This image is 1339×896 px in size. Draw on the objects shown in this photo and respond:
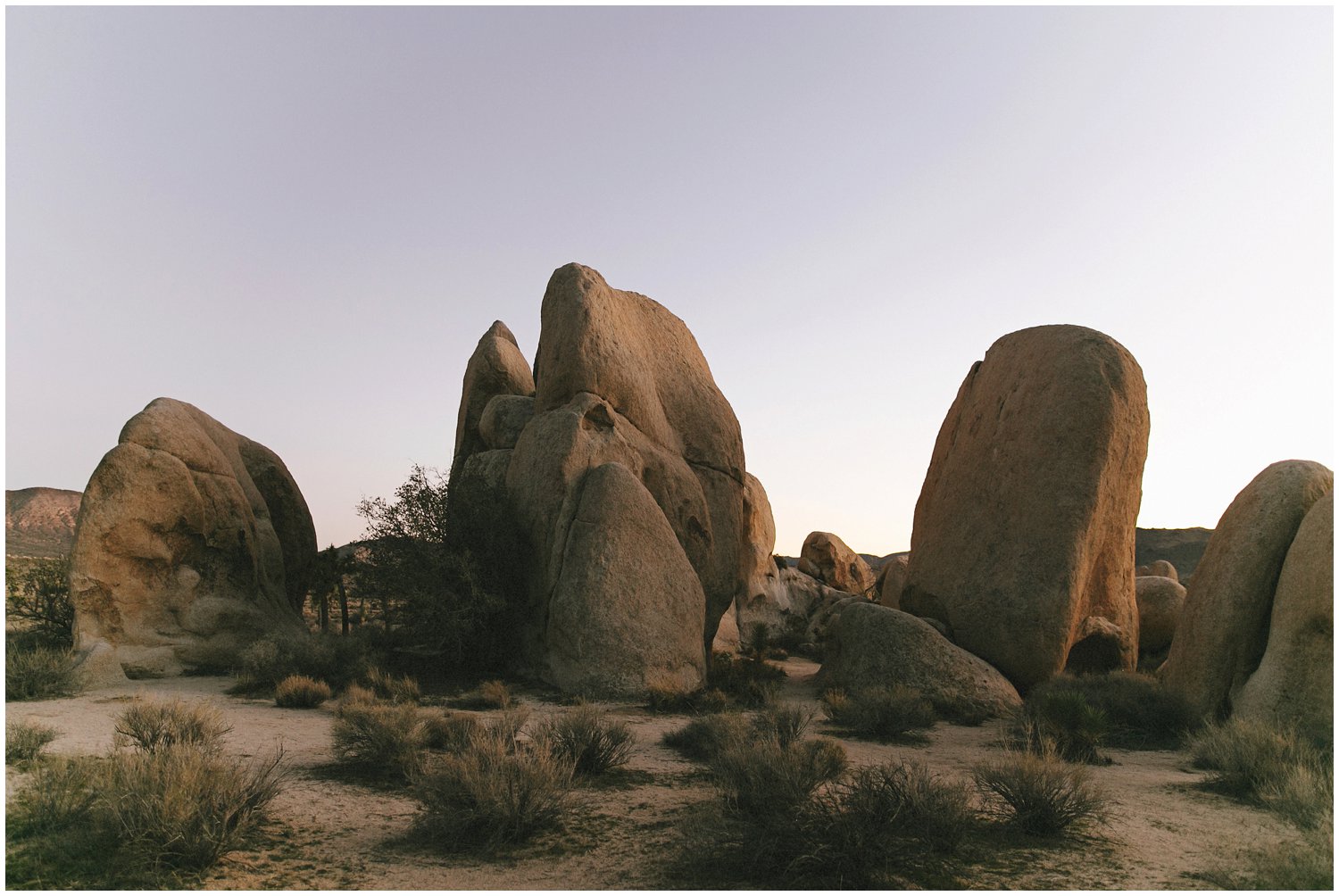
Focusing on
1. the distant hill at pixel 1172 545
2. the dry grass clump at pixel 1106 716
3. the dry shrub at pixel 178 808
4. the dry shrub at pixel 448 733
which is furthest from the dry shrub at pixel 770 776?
the distant hill at pixel 1172 545

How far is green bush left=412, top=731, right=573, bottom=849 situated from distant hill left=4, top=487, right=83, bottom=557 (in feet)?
172

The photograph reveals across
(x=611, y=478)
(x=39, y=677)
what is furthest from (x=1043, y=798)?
(x=39, y=677)

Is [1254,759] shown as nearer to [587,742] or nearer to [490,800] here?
[587,742]

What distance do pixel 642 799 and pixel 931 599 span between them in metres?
10.1

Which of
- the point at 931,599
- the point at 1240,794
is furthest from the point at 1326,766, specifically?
the point at 931,599

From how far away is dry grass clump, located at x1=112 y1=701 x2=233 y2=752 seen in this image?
7.91m

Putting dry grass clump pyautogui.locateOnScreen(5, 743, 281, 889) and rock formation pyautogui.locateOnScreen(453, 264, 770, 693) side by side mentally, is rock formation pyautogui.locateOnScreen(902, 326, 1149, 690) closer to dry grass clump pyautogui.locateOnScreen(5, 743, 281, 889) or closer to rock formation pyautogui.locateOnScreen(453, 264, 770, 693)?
rock formation pyautogui.locateOnScreen(453, 264, 770, 693)

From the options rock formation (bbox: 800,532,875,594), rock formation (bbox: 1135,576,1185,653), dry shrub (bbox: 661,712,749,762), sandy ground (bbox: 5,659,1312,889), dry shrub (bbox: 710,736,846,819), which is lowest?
sandy ground (bbox: 5,659,1312,889)

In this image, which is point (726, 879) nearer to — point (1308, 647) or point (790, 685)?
point (1308, 647)

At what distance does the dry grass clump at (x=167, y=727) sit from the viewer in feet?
25.9

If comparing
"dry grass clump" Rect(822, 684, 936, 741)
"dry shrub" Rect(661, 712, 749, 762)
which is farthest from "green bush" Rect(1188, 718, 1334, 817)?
"dry shrub" Rect(661, 712, 749, 762)

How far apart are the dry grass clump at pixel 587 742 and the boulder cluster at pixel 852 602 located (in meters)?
4.86

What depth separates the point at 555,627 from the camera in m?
14.6

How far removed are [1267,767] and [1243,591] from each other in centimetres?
455
